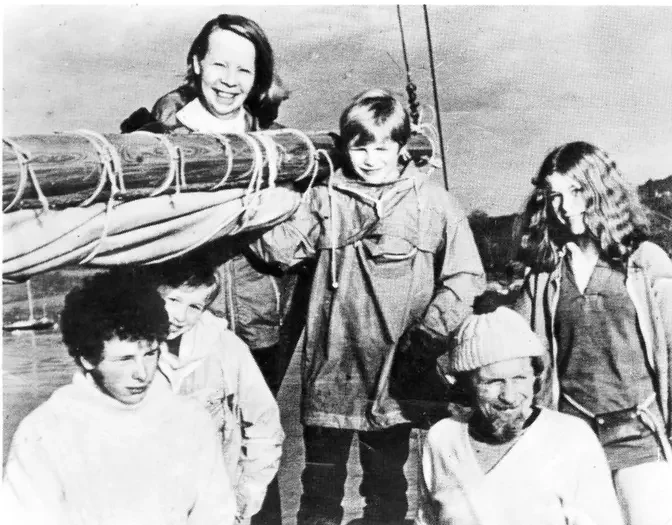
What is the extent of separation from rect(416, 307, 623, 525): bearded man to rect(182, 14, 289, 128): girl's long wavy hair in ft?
3.31

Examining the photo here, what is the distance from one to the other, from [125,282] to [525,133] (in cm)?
158

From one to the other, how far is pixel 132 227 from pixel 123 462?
61 centimetres

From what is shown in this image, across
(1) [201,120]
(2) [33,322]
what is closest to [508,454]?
(1) [201,120]

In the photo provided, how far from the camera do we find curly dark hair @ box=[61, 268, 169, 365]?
242 cm

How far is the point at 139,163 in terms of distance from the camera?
7.88 feet

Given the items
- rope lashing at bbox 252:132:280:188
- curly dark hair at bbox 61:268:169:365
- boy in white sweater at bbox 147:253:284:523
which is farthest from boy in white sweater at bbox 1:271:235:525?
rope lashing at bbox 252:132:280:188

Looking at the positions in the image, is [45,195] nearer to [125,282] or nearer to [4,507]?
[125,282]

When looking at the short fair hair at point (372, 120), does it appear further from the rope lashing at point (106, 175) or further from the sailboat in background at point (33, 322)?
the sailboat in background at point (33, 322)

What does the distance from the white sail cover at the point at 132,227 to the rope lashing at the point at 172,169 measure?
3cm

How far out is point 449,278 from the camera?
9.68ft

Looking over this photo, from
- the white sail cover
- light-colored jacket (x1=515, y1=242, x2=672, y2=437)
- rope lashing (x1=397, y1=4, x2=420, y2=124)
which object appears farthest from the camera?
rope lashing (x1=397, y1=4, x2=420, y2=124)

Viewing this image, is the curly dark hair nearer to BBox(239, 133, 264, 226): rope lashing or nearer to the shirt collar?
BBox(239, 133, 264, 226): rope lashing

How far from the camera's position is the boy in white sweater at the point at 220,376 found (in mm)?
2662

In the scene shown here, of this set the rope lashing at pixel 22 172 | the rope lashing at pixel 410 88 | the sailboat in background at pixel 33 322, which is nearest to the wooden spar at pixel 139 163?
the rope lashing at pixel 22 172
